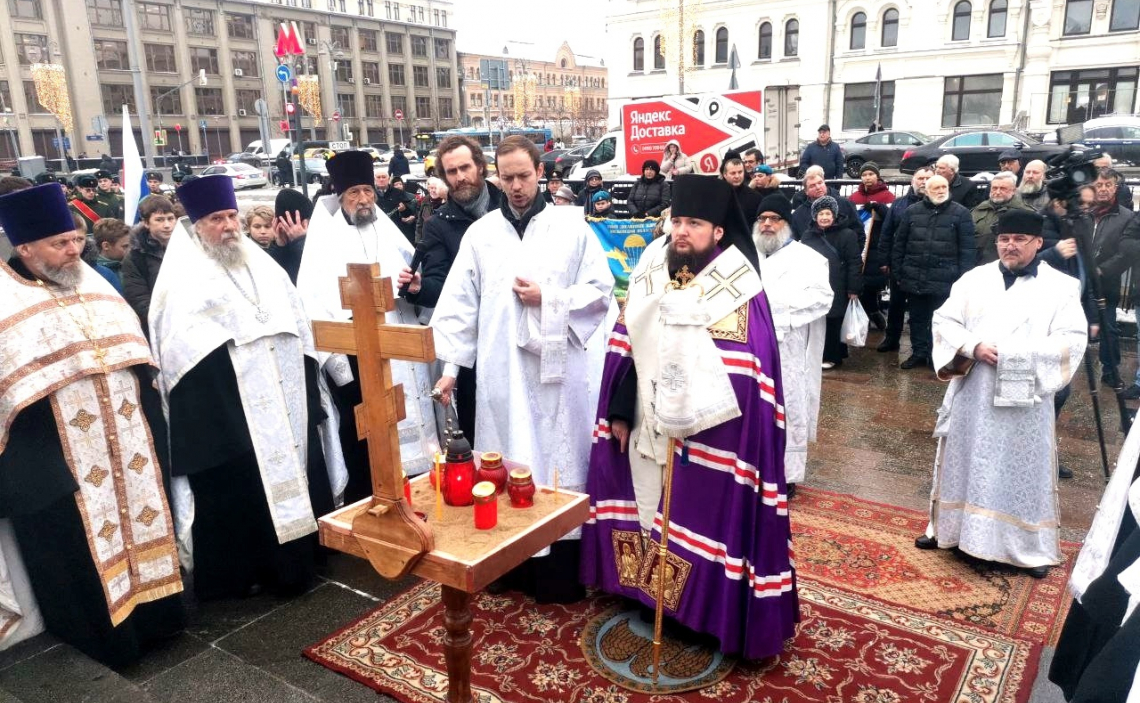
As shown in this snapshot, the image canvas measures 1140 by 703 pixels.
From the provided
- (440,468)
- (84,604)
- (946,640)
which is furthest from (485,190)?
(946,640)

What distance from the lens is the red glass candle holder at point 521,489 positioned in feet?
8.24

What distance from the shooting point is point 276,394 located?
3895mm

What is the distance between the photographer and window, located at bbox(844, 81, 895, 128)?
37.8m

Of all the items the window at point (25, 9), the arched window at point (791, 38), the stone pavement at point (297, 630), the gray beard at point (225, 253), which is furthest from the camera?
the window at point (25, 9)

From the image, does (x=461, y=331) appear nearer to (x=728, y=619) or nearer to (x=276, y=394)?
(x=276, y=394)

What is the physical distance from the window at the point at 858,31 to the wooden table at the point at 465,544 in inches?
1607

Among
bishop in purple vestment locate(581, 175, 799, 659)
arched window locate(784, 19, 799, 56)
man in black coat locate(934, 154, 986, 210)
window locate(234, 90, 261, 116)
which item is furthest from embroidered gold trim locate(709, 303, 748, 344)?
window locate(234, 90, 261, 116)

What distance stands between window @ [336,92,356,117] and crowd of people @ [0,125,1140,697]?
6506cm

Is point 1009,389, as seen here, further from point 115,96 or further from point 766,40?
point 115,96

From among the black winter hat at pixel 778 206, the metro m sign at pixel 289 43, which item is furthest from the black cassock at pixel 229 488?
the metro m sign at pixel 289 43

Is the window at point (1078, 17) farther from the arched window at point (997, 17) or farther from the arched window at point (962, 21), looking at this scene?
the arched window at point (962, 21)

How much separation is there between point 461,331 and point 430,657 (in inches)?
58.7

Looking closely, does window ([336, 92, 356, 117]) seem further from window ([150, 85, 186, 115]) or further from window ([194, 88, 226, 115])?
window ([150, 85, 186, 115])

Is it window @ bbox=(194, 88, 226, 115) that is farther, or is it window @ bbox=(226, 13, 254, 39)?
window @ bbox=(226, 13, 254, 39)
